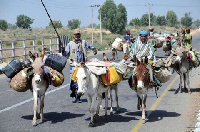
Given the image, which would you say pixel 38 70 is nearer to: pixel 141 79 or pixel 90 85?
pixel 90 85

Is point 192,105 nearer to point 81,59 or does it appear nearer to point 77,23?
point 81,59

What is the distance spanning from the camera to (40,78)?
9.04 meters

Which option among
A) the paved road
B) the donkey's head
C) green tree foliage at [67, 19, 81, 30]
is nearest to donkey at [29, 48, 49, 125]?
the donkey's head

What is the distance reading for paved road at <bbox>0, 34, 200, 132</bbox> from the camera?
8.93 meters

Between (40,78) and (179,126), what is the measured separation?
3.40 metres

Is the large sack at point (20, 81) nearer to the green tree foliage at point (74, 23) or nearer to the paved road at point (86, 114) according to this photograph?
the paved road at point (86, 114)

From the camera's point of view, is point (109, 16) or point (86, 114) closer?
point (86, 114)

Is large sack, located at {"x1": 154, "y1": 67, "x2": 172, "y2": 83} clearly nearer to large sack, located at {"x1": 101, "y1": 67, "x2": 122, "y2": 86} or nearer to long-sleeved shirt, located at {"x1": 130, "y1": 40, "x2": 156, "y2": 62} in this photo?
long-sleeved shirt, located at {"x1": 130, "y1": 40, "x2": 156, "y2": 62}

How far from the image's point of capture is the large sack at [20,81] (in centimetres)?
948

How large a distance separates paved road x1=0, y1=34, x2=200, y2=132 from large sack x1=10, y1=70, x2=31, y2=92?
85 centimetres

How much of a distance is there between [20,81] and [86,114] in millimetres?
2078

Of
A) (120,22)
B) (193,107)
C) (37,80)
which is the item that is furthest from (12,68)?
(120,22)

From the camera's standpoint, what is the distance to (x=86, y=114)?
34.4 ft

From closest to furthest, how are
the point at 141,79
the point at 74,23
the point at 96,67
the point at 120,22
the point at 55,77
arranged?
1. the point at 141,79
2. the point at 96,67
3. the point at 55,77
4. the point at 120,22
5. the point at 74,23
